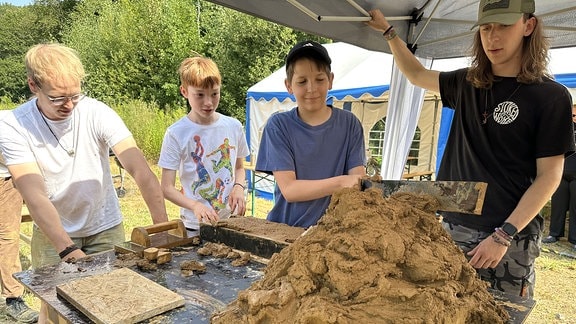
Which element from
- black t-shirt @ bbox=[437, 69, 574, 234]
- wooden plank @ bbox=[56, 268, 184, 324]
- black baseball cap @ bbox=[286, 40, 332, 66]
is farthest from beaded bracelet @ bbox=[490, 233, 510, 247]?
wooden plank @ bbox=[56, 268, 184, 324]

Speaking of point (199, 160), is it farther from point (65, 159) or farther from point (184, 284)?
point (184, 284)

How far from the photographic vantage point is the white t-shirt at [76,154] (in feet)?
7.25

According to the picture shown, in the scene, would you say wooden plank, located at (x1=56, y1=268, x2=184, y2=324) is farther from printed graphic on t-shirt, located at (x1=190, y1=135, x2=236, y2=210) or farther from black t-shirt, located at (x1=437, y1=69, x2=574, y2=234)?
black t-shirt, located at (x1=437, y1=69, x2=574, y2=234)

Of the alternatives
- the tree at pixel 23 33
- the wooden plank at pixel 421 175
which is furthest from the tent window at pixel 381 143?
the tree at pixel 23 33

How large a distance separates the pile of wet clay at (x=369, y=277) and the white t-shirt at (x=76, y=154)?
4.96 ft

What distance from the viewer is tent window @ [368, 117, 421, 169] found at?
8859mm

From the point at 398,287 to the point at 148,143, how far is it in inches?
496

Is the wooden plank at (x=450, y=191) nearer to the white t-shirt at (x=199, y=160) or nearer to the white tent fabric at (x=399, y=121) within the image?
the white t-shirt at (x=199, y=160)

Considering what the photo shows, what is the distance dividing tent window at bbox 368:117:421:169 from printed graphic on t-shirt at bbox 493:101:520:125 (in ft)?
19.4

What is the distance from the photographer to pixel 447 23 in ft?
11.1

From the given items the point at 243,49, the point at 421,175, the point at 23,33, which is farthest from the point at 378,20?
the point at 23,33

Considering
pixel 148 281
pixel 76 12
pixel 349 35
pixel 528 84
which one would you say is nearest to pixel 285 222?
pixel 148 281

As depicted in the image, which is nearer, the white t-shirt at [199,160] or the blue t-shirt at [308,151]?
the blue t-shirt at [308,151]

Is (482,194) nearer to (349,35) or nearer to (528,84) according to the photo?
(528,84)
